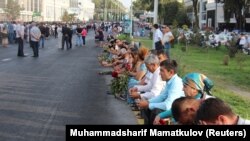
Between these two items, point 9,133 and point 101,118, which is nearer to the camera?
point 9,133

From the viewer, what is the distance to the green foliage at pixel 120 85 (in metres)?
13.1

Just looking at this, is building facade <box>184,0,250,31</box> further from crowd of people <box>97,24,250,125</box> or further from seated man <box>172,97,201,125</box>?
seated man <box>172,97,201,125</box>

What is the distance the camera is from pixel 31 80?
16859 mm

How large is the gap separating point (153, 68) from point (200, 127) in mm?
5209

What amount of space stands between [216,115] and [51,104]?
8.25m

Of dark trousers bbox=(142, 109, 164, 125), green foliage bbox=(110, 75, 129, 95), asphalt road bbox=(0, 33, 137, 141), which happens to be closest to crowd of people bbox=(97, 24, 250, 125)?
dark trousers bbox=(142, 109, 164, 125)

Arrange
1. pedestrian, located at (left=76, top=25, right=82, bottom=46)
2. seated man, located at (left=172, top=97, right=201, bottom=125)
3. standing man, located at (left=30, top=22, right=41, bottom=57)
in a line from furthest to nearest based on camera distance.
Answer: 1. pedestrian, located at (left=76, top=25, right=82, bottom=46)
2. standing man, located at (left=30, top=22, right=41, bottom=57)
3. seated man, located at (left=172, top=97, right=201, bottom=125)

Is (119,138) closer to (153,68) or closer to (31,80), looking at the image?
(153,68)

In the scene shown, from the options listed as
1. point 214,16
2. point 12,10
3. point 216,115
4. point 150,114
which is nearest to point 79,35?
point 150,114

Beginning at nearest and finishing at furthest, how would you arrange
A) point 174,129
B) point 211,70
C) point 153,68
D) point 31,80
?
point 174,129 → point 153,68 → point 31,80 → point 211,70

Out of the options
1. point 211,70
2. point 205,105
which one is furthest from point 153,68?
point 211,70

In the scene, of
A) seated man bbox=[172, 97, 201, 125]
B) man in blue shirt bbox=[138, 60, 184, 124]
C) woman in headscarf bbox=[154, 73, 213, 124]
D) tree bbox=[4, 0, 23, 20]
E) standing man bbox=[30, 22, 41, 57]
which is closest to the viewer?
seated man bbox=[172, 97, 201, 125]

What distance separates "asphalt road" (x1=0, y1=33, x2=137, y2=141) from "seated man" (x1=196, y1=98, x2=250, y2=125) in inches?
180

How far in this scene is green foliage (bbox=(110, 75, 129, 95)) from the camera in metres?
13.1
